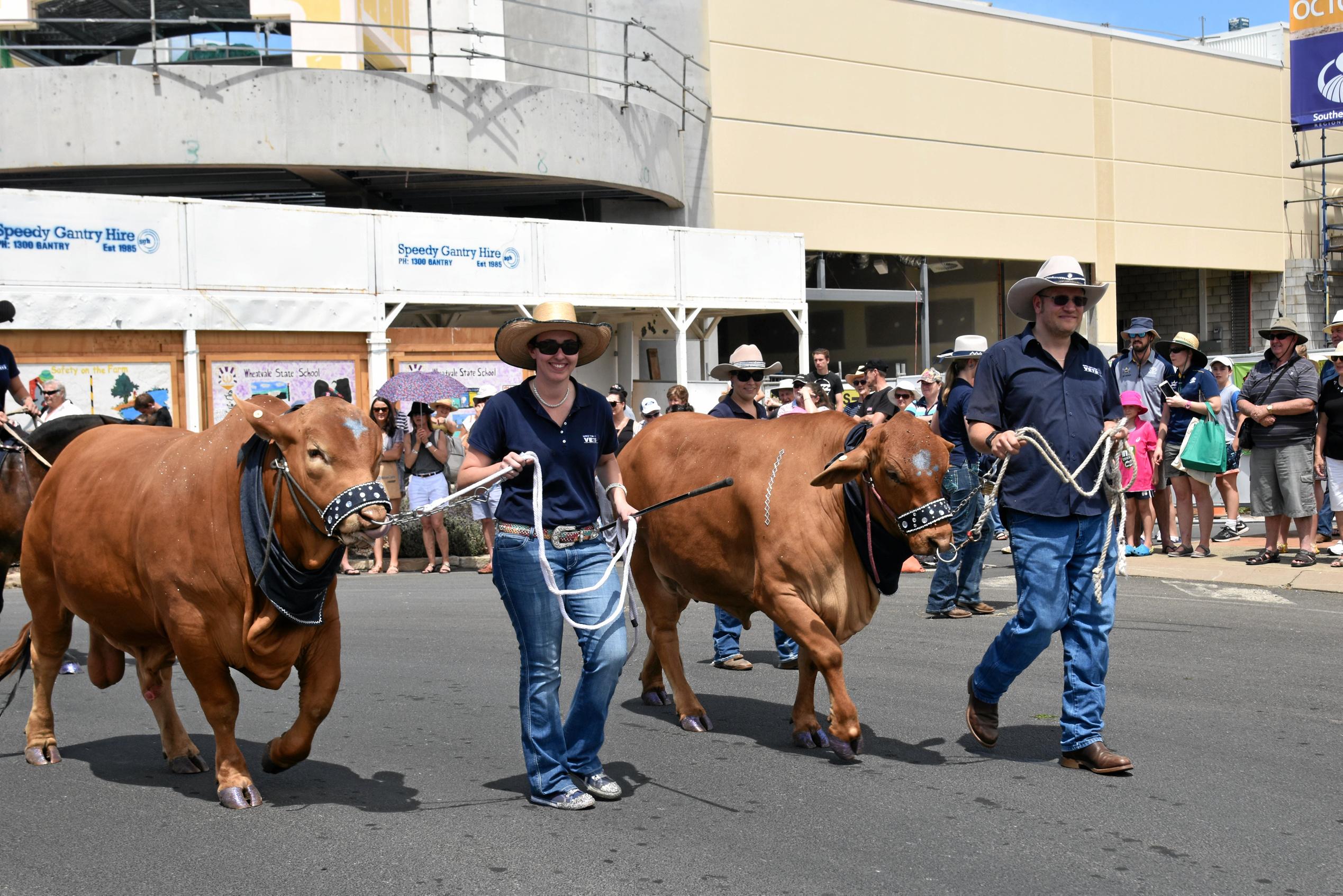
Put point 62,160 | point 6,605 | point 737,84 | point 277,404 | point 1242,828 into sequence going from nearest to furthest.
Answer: point 1242,828, point 277,404, point 6,605, point 62,160, point 737,84

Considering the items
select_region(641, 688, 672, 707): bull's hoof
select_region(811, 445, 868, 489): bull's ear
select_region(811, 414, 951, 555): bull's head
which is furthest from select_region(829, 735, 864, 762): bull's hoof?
select_region(641, 688, 672, 707): bull's hoof

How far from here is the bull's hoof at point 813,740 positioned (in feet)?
23.2

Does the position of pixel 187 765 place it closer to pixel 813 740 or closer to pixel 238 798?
pixel 238 798

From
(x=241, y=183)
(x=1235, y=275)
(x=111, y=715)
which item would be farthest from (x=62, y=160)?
(x=1235, y=275)

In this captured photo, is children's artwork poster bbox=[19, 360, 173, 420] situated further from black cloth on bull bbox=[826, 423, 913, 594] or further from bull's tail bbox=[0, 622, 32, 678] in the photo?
black cloth on bull bbox=[826, 423, 913, 594]

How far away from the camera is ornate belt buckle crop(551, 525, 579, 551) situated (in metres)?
6.00

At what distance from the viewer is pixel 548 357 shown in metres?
6.14

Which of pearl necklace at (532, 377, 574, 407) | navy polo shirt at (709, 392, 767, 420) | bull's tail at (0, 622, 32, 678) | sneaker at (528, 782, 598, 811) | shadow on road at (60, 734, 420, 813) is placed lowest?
shadow on road at (60, 734, 420, 813)

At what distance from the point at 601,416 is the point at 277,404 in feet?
4.67

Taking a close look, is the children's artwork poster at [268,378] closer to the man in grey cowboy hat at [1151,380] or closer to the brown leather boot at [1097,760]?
the man in grey cowboy hat at [1151,380]

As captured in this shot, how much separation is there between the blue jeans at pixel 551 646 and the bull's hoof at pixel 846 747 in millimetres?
1222

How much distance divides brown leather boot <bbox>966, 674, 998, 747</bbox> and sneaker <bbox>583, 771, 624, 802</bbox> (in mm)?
1807

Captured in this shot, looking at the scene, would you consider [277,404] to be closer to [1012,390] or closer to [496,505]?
[496,505]

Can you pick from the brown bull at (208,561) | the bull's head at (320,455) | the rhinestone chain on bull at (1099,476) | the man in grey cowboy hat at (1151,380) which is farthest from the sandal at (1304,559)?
the bull's head at (320,455)
